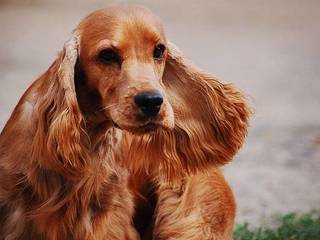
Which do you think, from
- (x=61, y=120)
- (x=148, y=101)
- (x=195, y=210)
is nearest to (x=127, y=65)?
(x=148, y=101)

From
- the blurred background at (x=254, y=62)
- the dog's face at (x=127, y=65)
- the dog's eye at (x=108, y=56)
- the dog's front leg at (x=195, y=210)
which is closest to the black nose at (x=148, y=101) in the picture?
the dog's face at (x=127, y=65)

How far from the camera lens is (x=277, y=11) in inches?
233

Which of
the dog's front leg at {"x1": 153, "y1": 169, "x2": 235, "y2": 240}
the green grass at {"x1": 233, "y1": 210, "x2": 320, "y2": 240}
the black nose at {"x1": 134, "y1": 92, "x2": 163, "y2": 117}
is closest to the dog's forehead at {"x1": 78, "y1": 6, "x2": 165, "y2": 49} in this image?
the black nose at {"x1": 134, "y1": 92, "x2": 163, "y2": 117}

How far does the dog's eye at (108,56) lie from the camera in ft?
12.5

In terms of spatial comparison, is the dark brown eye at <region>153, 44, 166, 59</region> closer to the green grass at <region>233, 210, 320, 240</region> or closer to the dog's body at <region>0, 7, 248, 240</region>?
the dog's body at <region>0, 7, 248, 240</region>

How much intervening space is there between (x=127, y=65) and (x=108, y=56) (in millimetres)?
89

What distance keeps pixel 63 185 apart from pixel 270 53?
8.00 ft

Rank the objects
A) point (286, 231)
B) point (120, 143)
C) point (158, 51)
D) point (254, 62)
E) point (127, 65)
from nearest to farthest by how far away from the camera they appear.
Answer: point (127, 65)
point (158, 51)
point (120, 143)
point (286, 231)
point (254, 62)

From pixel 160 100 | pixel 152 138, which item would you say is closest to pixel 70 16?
pixel 152 138

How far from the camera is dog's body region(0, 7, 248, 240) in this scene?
150 inches

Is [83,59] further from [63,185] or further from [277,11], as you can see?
[277,11]

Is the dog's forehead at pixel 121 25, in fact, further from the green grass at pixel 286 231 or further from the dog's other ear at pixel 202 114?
the green grass at pixel 286 231

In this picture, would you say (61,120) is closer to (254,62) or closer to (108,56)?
(108,56)

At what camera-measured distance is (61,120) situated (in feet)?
12.5
